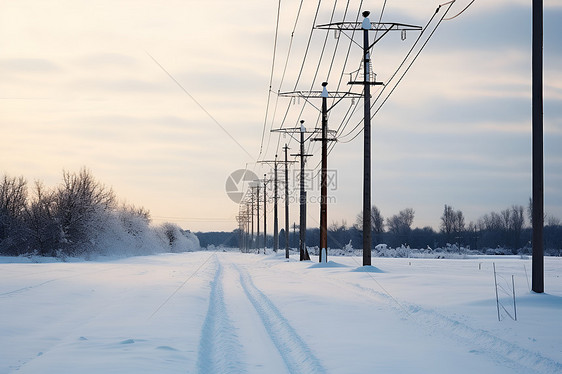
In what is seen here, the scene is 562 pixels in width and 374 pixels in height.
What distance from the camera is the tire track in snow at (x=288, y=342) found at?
26.6 feet

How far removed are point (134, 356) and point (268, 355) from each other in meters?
2.03

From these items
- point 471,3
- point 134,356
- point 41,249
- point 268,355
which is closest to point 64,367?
point 134,356

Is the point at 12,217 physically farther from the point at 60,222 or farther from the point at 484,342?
the point at 484,342

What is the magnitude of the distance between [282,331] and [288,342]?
120cm

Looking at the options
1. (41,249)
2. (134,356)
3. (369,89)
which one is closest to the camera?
(134,356)

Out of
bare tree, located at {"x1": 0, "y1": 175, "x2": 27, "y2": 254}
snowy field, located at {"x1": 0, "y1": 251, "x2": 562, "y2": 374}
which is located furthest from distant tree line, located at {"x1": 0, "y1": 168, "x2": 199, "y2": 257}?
snowy field, located at {"x1": 0, "y1": 251, "x2": 562, "y2": 374}

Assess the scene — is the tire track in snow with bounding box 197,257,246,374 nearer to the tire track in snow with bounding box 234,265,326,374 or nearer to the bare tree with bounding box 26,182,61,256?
the tire track in snow with bounding box 234,265,326,374

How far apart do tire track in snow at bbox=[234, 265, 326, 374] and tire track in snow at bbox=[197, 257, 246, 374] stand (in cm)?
70

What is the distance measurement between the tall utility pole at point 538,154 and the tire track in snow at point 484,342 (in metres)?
→ 3.28

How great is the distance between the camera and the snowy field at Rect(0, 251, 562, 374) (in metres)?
8.18

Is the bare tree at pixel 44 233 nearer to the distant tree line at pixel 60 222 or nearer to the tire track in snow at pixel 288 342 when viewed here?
the distant tree line at pixel 60 222

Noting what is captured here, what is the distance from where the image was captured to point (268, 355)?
8.98m

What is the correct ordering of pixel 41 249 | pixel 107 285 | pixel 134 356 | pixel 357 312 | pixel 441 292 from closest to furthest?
pixel 134 356 < pixel 357 312 < pixel 441 292 < pixel 107 285 < pixel 41 249

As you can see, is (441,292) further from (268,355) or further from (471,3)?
(268,355)
